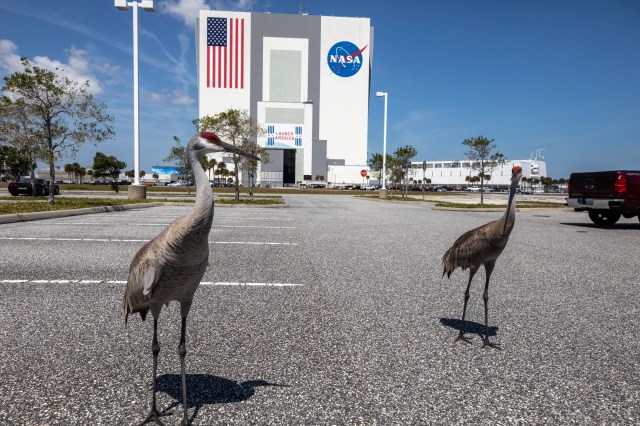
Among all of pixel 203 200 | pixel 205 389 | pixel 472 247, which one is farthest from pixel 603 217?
pixel 203 200

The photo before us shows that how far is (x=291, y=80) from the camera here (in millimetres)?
112688

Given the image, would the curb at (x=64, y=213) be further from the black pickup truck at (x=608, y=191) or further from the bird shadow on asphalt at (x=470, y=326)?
the black pickup truck at (x=608, y=191)

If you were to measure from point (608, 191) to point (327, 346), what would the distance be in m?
14.3

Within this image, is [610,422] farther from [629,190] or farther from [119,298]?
[629,190]

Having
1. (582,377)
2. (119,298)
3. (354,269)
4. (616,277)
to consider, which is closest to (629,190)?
(616,277)

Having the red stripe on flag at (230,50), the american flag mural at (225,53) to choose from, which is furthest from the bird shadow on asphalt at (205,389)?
the red stripe on flag at (230,50)

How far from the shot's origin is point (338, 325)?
4.38 m

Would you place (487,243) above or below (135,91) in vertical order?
below

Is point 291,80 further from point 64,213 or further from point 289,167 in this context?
point 64,213

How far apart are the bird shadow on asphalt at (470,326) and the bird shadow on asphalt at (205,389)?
2.32 metres

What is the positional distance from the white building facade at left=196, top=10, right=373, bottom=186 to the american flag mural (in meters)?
0.27

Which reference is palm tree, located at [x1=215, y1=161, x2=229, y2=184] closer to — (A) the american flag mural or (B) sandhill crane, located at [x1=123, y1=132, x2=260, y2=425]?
(A) the american flag mural

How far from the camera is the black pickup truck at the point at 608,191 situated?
13.2 m

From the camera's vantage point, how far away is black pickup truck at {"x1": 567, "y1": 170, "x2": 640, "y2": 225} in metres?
13.2
